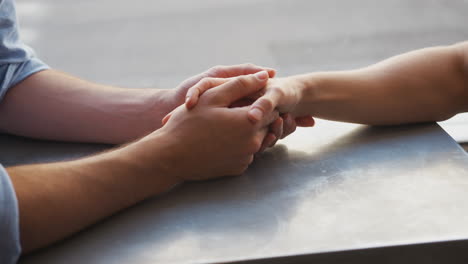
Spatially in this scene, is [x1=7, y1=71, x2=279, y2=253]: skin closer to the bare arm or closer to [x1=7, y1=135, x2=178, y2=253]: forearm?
[x1=7, y1=135, x2=178, y2=253]: forearm

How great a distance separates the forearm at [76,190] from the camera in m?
0.64

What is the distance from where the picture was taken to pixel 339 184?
76cm

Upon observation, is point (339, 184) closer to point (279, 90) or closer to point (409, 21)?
point (279, 90)

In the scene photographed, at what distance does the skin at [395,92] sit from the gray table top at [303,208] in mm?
36

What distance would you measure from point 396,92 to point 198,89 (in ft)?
1.12

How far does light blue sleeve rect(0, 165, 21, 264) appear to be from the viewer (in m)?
0.60

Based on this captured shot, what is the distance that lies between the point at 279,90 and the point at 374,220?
26cm

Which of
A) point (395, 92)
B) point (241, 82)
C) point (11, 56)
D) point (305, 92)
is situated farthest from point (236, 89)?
point (11, 56)

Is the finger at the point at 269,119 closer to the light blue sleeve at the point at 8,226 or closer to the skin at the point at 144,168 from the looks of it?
the skin at the point at 144,168

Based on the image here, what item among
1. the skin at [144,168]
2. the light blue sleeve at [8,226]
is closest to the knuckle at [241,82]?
the skin at [144,168]

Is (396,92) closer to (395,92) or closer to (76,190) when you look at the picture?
(395,92)

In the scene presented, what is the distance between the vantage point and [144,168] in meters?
0.74

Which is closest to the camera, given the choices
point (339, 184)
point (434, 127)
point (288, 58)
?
point (339, 184)

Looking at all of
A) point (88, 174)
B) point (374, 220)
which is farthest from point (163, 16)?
point (374, 220)
